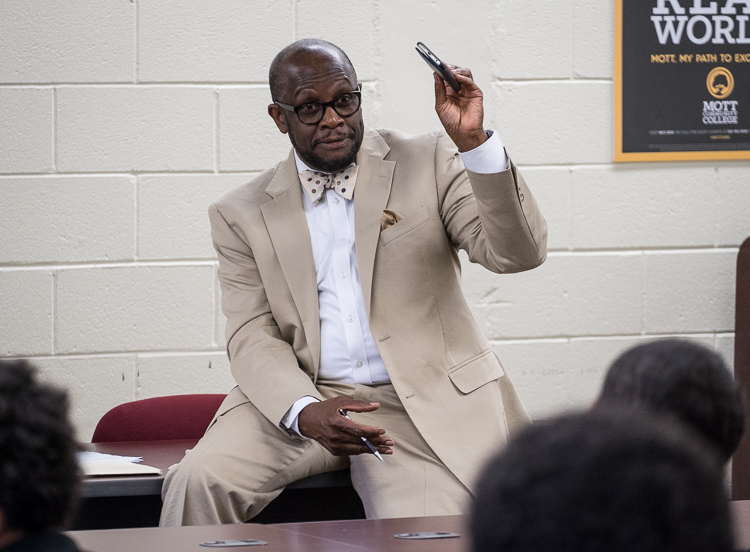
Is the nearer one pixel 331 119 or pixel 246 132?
pixel 331 119

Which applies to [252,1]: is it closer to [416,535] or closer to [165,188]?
[165,188]

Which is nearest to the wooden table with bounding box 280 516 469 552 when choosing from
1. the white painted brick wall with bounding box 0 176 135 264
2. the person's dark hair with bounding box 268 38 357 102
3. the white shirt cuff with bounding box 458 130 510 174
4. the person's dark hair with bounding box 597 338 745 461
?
the person's dark hair with bounding box 597 338 745 461

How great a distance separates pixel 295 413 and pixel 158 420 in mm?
581

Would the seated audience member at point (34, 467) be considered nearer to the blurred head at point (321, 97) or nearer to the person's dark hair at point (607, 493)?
the person's dark hair at point (607, 493)

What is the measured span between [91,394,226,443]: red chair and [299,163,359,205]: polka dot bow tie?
64 cm

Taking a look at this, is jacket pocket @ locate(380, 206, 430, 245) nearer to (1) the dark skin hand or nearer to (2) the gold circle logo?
(1) the dark skin hand

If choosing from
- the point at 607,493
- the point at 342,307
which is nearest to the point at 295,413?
the point at 342,307

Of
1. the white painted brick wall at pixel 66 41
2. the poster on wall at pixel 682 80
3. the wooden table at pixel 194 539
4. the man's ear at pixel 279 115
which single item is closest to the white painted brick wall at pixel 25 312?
the white painted brick wall at pixel 66 41

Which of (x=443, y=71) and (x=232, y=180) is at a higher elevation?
(x=443, y=71)

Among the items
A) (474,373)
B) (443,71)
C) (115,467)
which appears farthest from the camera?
(474,373)

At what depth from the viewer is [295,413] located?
1.98m

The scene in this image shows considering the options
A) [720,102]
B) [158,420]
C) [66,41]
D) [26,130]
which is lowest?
[158,420]

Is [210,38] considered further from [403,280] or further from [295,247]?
[403,280]

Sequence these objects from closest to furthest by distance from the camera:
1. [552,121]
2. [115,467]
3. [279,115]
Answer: [115,467], [279,115], [552,121]
